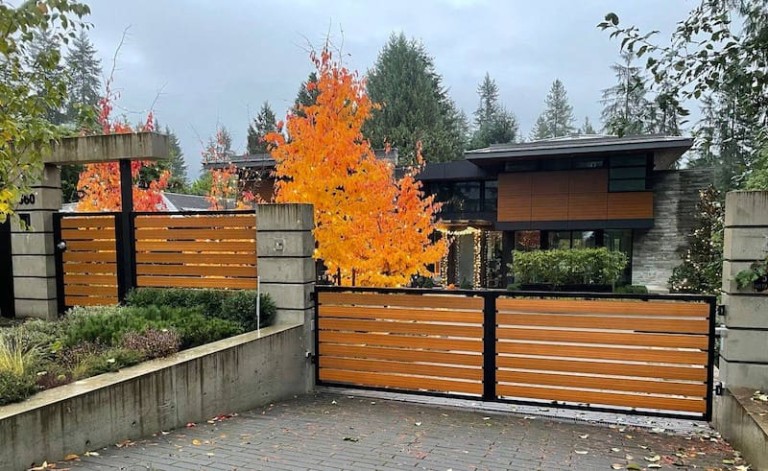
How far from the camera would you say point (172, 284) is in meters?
7.38

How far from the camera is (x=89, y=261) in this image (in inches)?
311

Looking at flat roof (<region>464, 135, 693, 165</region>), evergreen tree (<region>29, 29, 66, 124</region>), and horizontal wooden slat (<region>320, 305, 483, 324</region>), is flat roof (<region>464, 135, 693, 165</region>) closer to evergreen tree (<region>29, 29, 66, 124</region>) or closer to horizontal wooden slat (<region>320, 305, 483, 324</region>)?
horizontal wooden slat (<region>320, 305, 483, 324</region>)

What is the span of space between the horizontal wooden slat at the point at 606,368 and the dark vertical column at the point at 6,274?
813cm

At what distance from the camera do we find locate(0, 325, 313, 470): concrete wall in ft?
11.5

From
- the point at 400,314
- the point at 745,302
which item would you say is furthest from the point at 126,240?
the point at 745,302

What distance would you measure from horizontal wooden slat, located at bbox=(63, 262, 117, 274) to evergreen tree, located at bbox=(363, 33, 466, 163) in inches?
1213

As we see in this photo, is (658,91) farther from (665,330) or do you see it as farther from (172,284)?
(172,284)

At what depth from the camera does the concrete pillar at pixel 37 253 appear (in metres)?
8.00

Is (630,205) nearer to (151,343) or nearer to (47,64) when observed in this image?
(151,343)

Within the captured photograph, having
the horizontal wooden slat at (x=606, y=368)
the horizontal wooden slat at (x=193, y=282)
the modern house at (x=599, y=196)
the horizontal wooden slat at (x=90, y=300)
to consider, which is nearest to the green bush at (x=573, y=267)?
the modern house at (x=599, y=196)

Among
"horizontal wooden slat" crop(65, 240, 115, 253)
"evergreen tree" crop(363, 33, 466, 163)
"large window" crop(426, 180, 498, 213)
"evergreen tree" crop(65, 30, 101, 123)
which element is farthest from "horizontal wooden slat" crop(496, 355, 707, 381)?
"evergreen tree" crop(363, 33, 466, 163)

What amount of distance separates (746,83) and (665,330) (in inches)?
102

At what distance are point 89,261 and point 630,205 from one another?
59.6 ft

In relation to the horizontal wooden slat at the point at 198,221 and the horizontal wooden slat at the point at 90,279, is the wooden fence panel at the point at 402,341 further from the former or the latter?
the horizontal wooden slat at the point at 90,279
